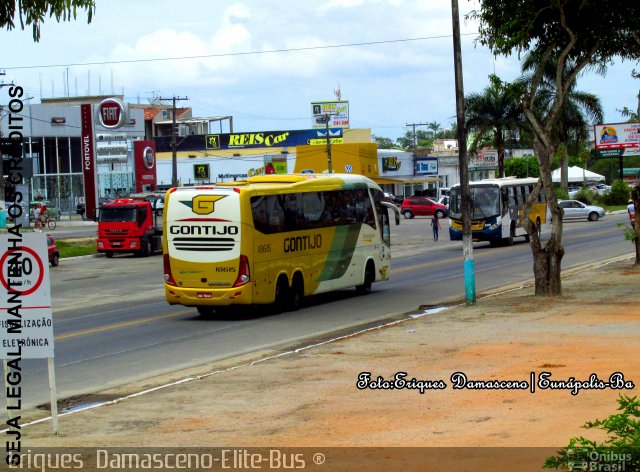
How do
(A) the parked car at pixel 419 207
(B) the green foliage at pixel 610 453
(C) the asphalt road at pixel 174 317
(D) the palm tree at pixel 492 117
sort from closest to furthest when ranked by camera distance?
(B) the green foliage at pixel 610 453
(C) the asphalt road at pixel 174 317
(D) the palm tree at pixel 492 117
(A) the parked car at pixel 419 207

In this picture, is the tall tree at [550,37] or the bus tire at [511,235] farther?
the bus tire at [511,235]

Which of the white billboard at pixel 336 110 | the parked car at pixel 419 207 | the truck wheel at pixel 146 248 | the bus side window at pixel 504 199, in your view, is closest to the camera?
the bus side window at pixel 504 199

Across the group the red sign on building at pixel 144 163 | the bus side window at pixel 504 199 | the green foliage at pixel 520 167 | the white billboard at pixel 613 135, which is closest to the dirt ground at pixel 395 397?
the bus side window at pixel 504 199

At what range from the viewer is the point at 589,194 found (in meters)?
86.9

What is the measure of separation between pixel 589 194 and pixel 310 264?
214ft

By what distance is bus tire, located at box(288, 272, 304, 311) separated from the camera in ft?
83.0

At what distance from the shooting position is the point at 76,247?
51.9m

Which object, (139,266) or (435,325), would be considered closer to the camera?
(435,325)

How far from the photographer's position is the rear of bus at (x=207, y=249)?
23.2 m

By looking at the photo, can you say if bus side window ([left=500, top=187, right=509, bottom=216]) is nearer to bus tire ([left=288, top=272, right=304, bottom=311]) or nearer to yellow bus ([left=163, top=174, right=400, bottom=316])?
yellow bus ([left=163, top=174, right=400, bottom=316])

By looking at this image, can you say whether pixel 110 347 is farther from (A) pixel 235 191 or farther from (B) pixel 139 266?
(B) pixel 139 266

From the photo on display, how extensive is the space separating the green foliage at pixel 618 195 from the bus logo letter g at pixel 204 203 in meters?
67.5

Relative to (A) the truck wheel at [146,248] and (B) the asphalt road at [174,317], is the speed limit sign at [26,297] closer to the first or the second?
(B) the asphalt road at [174,317]

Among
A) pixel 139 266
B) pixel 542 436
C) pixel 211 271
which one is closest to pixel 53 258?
pixel 139 266
